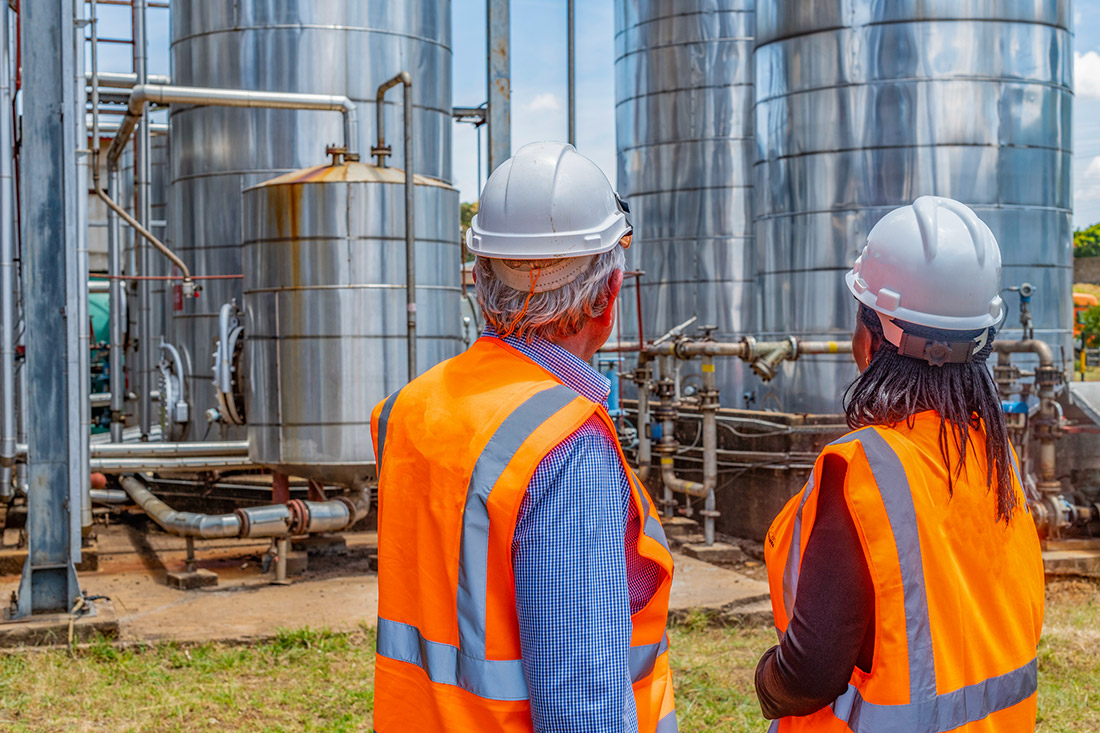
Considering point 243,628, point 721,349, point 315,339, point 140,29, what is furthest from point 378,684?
point 140,29

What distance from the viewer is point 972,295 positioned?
2107mm

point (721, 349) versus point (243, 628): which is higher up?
point (721, 349)

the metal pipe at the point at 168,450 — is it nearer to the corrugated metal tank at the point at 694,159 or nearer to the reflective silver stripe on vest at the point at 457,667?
the reflective silver stripe on vest at the point at 457,667

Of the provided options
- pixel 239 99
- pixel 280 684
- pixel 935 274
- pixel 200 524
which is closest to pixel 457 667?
pixel 935 274

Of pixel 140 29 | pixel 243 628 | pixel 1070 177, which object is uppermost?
pixel 140 29

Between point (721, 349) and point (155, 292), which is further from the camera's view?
point (155, 292)

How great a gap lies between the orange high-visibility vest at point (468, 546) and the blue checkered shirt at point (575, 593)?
31 mm

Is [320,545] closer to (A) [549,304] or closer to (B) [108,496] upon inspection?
(B) [108,496]

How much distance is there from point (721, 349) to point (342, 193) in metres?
3.05

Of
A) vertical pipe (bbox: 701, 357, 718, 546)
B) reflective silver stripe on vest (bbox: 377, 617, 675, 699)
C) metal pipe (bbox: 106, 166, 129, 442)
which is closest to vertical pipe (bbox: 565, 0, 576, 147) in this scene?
vertical pipe (bbox: 701, 357, 718, 546)

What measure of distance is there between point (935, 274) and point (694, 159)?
40.6ft

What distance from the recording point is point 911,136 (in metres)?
8.52

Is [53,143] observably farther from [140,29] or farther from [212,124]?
[140,29]

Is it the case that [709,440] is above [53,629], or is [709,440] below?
above
